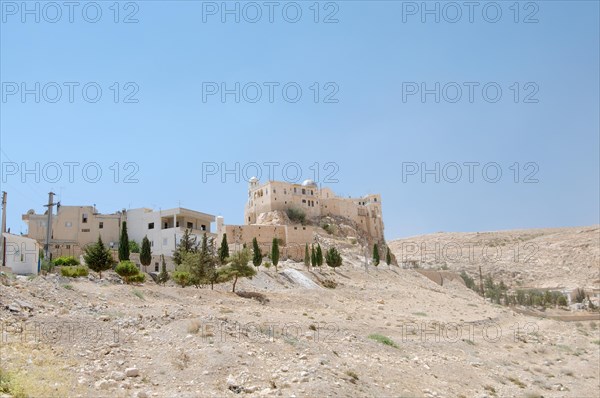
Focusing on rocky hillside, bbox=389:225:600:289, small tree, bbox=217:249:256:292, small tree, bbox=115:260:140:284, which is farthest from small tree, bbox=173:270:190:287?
rocky hillside, bbox=389:225:600:289

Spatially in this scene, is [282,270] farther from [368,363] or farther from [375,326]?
[368,363]

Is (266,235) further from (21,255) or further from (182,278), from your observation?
(21,255)

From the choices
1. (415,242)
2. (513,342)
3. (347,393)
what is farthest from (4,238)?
(415,242)

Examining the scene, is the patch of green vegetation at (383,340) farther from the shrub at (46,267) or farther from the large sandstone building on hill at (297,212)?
the large sandstone building on hill at (297,212)

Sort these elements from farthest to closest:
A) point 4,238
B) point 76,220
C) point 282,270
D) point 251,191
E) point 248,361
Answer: point 251,191, point 76,220, point 282,270, point 4,238, point 248,361

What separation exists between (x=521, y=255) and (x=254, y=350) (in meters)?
105

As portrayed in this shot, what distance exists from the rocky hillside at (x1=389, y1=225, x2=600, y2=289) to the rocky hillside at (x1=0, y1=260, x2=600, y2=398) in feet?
196

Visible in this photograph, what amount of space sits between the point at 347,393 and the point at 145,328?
585 centimetres

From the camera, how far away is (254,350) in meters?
13.7

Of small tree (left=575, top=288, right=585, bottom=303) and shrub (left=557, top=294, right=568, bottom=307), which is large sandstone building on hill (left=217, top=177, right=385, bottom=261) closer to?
shrub (left=557, top=294, right=568, bottom=307)

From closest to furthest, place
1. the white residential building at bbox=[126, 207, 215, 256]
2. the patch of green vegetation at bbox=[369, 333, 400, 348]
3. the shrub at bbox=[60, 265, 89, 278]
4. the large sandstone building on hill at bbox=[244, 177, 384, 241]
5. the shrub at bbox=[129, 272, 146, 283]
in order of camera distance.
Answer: the patch of green vegetation at bbox=[369, 333, 400, 348]
the shrub at bbox=[60, 265, 89, 278]
the shrub at bbox=[129, 272, 146, 283]
the white residential building at bbox=[126, 207, 215, 256]
the large sandstone building on hill at bbox=[244, 177, 384, 241]

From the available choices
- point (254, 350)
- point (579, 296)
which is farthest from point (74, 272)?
point (579, 296)

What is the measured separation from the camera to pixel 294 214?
234 ft

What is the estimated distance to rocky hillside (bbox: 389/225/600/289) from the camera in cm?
9406
